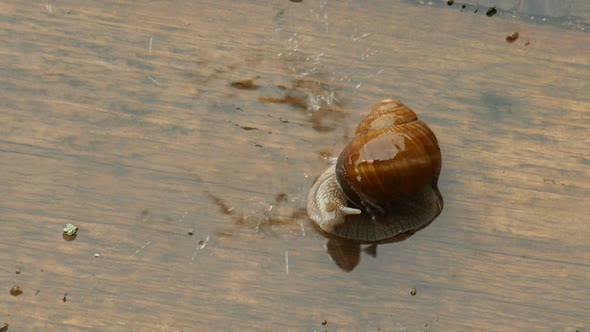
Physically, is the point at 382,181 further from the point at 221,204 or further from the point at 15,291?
the point at 15,291

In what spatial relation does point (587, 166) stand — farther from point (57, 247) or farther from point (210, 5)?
point (57, 247)

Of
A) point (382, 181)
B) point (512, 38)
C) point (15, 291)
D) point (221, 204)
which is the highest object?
point (512, 38)

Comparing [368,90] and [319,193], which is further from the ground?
[368,90]

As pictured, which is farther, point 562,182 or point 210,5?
point 210,5

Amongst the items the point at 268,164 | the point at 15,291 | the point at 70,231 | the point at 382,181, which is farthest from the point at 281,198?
the point at 15,291

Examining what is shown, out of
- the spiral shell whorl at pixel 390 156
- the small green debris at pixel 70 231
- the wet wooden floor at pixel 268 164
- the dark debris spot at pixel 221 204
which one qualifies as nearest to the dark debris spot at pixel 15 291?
the wet wooden floor at pixel 268 164

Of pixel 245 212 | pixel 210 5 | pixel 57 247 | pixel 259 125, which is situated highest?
pixel 210 5

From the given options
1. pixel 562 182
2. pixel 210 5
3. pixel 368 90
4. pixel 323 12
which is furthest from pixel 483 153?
pixel 210 5

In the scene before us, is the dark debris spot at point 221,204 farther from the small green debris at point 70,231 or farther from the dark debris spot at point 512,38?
the dark debris spot at point 512,38
